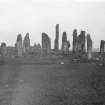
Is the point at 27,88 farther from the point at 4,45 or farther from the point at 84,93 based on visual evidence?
the point at 4,45

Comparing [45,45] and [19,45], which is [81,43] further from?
[19,45]

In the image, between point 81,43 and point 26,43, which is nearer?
point 26,43

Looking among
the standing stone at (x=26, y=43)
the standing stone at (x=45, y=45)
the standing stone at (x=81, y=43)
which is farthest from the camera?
the standing stone at (x=81, y=43)

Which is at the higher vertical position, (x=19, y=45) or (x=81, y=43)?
(x=81, y=43)

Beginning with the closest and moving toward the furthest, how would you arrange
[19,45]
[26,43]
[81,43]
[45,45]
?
[19,45] < [45,45] < [26,43] < [81,43]

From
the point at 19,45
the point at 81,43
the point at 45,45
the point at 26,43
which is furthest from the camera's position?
the point at 81,43

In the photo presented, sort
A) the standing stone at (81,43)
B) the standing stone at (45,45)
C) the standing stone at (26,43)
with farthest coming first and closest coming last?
the standing stone at (81,43) → the standing stone at (26,43) → the standing stone at (45,45)

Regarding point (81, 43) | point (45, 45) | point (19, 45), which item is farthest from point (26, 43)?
point (81, 43)

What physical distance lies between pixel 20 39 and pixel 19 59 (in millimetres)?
3969

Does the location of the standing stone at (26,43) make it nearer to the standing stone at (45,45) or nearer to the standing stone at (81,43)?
the standing stone at (45,45)

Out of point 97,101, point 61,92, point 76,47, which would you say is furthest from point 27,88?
point 76,47

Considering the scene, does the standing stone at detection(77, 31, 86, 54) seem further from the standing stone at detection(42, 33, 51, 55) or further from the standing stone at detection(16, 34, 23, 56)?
the standing stone at detection(16, 34, 23, 56)

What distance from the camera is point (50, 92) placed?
24.2ft

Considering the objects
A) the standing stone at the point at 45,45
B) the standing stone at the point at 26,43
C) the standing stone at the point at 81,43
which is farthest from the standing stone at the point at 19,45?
the standing stone at the point at 81,43
